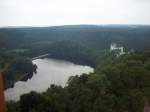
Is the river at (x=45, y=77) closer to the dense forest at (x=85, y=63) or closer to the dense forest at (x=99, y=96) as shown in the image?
the dense forest at (x=85, y=63)

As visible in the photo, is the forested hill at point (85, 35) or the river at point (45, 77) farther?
the forested hill at point (85, 35)

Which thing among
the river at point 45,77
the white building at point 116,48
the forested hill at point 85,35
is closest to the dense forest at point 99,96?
the river at point 45,77

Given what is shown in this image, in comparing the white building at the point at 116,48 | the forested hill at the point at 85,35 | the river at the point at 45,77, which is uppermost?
the forested hill at the point at 85,35

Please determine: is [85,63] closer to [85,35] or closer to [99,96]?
[85,35]

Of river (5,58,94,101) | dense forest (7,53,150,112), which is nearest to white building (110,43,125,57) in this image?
river (5,58,94,101)

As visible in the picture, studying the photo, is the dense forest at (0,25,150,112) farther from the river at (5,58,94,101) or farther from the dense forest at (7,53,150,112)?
the river at (5,58,94,101)

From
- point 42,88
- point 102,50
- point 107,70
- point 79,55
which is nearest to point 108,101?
point 107,70
